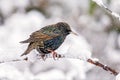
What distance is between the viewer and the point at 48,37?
3.12 metres

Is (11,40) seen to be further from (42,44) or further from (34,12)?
(42,44)

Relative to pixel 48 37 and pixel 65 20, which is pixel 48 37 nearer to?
pixel 48 37

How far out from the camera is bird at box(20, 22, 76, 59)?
9.65ft

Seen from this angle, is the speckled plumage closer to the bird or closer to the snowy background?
the bird

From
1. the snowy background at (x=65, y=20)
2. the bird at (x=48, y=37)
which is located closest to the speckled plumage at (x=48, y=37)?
the bird at (x=48, y=37)

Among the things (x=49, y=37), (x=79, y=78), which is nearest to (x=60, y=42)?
(x=49, y=37)

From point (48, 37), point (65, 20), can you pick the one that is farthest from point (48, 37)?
point (65, 20)

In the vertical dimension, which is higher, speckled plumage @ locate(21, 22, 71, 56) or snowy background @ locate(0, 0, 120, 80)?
snowy background @ locate(0, 0, 120, 80)

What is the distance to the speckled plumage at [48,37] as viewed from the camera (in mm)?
2953

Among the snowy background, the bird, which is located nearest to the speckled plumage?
the bird

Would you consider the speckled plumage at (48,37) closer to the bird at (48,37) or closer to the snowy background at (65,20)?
Answer: the bird at (48,37)

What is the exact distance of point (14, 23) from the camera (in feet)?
22.7

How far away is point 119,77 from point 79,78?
238 centimetres

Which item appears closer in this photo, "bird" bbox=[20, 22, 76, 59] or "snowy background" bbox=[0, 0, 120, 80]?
"bird" bbox=[20, 22, 76, 59]
